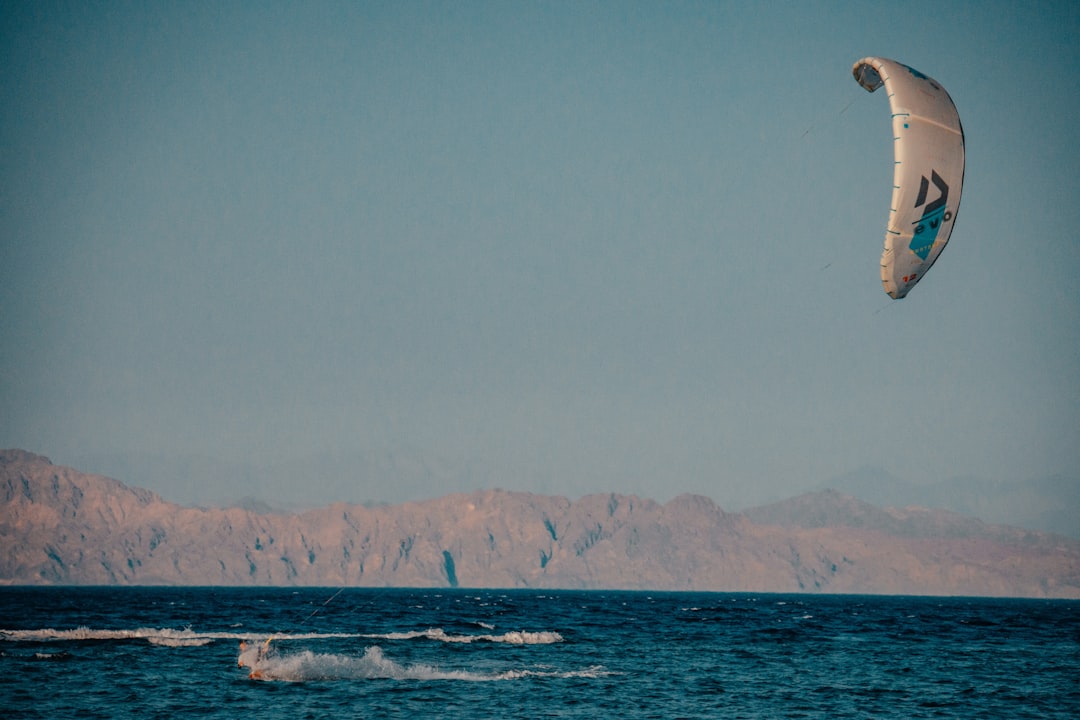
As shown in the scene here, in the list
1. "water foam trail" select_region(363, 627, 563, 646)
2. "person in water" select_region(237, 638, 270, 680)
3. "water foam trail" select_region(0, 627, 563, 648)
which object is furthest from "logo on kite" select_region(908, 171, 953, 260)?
"water foam trail" select_region(0, 627, 563, 648)

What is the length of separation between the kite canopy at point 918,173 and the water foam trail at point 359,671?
75.3 feet

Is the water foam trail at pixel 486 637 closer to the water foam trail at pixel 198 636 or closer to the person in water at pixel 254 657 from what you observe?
the water foam trail at pixel 198 636

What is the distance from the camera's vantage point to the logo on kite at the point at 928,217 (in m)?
32.3

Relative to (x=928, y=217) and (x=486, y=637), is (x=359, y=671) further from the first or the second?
(x=928, y=217)

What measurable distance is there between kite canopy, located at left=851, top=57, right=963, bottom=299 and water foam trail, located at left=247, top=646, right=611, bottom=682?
22938 mm

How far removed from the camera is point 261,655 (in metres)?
45.5

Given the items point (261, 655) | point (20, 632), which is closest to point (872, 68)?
point (261, 655)

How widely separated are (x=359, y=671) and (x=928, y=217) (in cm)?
2922

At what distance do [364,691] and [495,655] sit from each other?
1445 cm

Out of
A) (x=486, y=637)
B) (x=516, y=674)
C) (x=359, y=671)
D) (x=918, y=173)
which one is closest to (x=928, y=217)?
(x=918, y=173)

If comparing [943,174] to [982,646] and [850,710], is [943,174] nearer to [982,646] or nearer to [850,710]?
[850,710]

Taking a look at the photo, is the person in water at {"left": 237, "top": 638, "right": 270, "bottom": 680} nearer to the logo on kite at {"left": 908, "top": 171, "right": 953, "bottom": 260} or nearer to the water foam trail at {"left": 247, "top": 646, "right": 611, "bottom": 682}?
the water foam trail at {"left": 247, "top": 646, "right": 611, "bottom": 682}

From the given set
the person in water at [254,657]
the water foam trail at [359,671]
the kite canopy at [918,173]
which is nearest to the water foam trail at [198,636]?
the person in water at [254,657]

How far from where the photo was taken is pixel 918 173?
105ft
